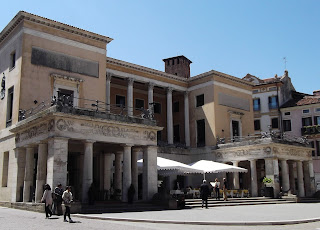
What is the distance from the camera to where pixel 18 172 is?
22.7 meters

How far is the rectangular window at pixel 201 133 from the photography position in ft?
125

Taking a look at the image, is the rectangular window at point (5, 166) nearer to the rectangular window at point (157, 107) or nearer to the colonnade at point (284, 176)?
the colonnade at point (284, 176)

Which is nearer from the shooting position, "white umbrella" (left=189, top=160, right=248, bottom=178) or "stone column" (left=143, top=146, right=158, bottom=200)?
"stone column" (left=143, top=146, right=158, bottom=200)

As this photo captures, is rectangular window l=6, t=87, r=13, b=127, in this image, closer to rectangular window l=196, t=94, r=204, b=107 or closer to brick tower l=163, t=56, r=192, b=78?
rectangular window l=196, t=94, r=204, b=107

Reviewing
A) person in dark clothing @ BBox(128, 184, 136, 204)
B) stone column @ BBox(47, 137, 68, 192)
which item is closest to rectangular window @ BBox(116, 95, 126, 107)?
person in dark clothing @ BBox(128, 184, 136, 204)

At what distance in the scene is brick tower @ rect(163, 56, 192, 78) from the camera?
4510 centimetres

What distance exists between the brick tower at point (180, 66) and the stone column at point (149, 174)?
22.7 m

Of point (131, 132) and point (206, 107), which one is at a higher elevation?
point (206, 107)

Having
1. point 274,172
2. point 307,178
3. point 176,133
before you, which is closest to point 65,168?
point 274,172

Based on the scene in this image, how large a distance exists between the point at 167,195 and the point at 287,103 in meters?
34.3

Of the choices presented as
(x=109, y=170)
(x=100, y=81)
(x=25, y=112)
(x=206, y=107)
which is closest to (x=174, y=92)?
(x=206, y=107)

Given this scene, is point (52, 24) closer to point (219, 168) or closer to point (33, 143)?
point (33, 143)

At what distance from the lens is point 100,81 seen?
28.6 m

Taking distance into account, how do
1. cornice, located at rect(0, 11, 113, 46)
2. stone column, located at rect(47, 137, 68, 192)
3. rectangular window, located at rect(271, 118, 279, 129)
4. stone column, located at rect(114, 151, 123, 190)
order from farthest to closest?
1. rectangular window, located at rect(271, 118, 279, 129)
2. stone column, located at rect(114, 151, 123, 190)
3. cornice, located at rect(0, 11, 113, 46)
4. stone column, located at rect(47, 137, 68, 192)
